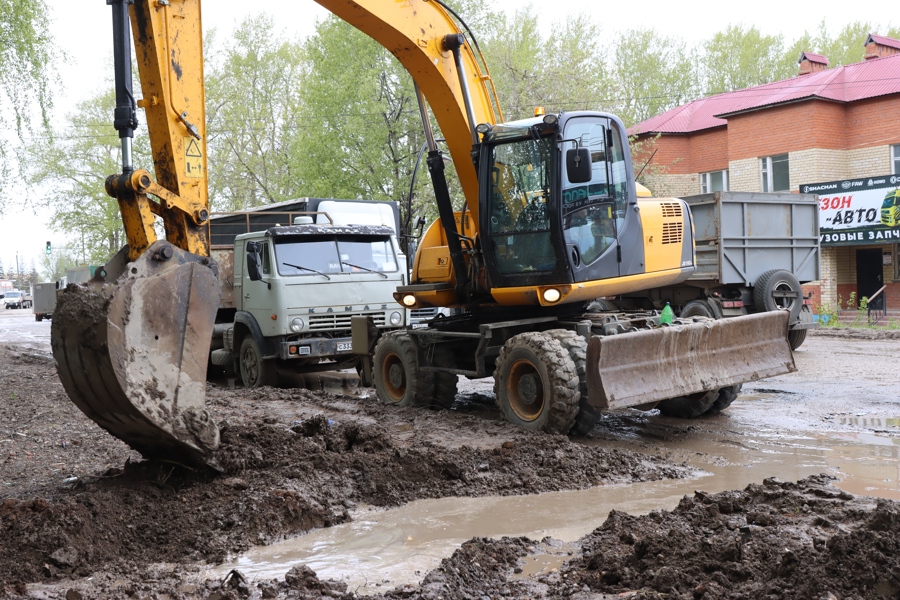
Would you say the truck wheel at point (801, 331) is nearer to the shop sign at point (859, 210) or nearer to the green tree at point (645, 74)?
the shop sign at point (859, 210)

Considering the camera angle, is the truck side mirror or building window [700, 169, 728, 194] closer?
the truck side mirror

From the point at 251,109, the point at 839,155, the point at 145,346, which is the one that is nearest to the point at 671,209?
the point at 145,346

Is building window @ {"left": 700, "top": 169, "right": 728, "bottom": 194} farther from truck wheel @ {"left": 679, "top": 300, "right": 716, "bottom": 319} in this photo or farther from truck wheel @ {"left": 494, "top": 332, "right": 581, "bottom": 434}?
truck wheel @ {"left": 494, "top": 332, "right": 581, "bottom": 434}

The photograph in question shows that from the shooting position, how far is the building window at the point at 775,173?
90.4 feet

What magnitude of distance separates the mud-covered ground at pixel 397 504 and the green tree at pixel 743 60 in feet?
134

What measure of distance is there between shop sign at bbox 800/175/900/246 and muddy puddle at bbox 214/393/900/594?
17064 mm

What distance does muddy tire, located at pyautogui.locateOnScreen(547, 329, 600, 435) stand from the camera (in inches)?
291

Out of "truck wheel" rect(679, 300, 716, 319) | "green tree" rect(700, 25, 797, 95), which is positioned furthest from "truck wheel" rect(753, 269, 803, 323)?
"green tree" rect(700, 25, 797, 95)

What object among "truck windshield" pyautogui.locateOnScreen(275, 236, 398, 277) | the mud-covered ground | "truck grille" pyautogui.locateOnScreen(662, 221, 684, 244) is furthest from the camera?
"truck windshield" pyautogui.locateOnScreen(275, 236, 398, 277)

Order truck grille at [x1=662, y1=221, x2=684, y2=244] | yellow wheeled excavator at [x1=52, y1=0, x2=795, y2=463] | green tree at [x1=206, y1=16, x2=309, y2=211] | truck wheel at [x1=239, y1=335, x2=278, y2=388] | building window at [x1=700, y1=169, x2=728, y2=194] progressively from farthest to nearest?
green tree at [x1=206, y1=16, x2=309, y2=211], building window at [x1=700, y1=169, x2=728, y2=194], truck wheel at [x1=239, y1=335, x2=278, y2=388], truck grille at [x1=662, y1=221, x2=684, y2=244], yellow wheeled excavator at [x1=52, y1=0, x2=795, y2=463]

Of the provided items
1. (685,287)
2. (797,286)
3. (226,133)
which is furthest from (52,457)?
(226,133)

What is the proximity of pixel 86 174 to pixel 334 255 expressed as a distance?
35549 millimetres

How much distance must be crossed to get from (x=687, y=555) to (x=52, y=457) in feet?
17.7

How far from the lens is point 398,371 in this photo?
9773mm
